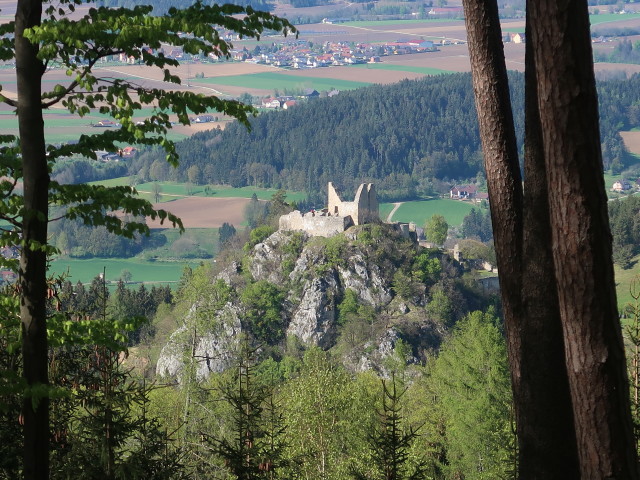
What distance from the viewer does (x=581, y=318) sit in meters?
4.62

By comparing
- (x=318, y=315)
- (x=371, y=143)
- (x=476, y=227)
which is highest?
(x=371, y=143)

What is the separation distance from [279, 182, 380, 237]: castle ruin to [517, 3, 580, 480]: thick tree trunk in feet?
213

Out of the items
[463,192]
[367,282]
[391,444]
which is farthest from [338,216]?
[463,192]

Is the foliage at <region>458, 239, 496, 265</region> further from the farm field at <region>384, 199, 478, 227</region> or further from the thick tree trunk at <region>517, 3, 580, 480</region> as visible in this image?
the thick tree trunk at <region>517, 3, 580, 480</region>

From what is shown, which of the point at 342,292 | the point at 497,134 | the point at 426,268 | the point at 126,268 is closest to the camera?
the point at 497,134

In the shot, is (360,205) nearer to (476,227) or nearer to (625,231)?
(625,231)

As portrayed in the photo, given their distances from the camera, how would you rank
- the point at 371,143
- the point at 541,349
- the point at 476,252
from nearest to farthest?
the point at 541,349 → the point at 476,252 → the point at 371,143

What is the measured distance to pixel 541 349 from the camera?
17.2ft

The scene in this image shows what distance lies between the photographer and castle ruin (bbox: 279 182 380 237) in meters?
71.2

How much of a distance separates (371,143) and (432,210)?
38961mm

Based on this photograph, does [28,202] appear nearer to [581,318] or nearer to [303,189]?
[581,318]

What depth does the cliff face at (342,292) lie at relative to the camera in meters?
74.4

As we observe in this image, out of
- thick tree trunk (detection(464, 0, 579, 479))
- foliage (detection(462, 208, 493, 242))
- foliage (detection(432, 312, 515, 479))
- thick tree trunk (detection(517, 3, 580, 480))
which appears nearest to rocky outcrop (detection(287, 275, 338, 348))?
foliage (detection(432, 312, 515, 479))

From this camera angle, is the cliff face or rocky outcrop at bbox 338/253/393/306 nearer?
the cliff face
